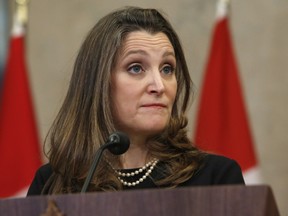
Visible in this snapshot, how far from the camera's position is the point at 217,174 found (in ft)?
8.48

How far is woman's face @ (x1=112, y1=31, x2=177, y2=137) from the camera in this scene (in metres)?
2.59

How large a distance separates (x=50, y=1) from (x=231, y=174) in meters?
2.48

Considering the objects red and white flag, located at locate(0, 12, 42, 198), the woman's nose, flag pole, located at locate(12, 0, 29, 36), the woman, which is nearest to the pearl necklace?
the woman

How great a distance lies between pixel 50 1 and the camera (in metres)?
4.75

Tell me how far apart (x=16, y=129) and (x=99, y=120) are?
1562mm

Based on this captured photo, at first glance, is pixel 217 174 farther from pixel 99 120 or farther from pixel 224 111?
pixel 224 111

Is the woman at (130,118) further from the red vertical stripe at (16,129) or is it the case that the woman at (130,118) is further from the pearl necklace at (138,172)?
the red vertical stripe at (16,129)

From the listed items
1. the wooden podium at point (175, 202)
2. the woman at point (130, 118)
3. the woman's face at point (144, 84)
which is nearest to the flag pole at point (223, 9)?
the woman at point (130, 118)

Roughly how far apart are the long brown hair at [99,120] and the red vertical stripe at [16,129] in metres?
1.33

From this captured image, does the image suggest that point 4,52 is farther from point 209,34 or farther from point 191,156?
point 191,156

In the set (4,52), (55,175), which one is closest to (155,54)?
(55,175)

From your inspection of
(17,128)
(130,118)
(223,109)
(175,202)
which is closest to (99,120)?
(130,118)

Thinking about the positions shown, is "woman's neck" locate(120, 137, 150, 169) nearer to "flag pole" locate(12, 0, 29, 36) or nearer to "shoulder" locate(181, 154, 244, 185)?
"shoulder" locate(181, 154, 244, 185)

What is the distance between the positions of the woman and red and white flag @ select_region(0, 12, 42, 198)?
4.28 ft
